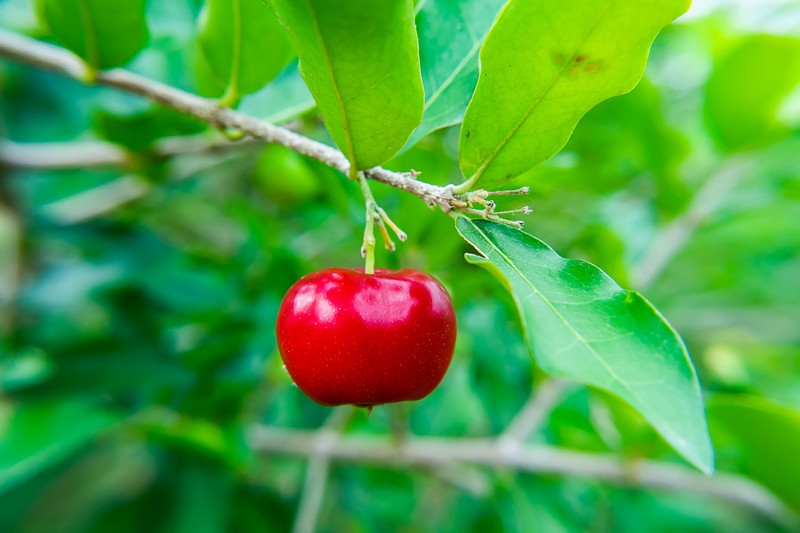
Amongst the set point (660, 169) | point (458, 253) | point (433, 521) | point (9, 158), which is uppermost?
point (660, 169)

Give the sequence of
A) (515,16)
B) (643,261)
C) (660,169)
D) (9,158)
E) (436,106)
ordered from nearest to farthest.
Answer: (515,16) → (436,106) → (9,158) → (660,169) → (643,261)

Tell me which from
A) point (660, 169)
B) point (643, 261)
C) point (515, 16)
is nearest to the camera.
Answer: point (515, 16)

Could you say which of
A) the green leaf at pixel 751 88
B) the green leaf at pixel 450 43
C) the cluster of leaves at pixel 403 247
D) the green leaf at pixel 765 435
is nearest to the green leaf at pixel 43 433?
the cluster of leaves at pixel 403 247

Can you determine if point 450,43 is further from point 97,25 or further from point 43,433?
point 43,433

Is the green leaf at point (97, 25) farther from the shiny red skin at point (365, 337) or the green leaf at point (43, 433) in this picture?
the green leaf at point (43, 433)

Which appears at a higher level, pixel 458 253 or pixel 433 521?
pixel 458 253

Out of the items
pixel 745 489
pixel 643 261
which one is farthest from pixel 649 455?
pixel 643 261

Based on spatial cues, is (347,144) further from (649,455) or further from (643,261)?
(643,261)

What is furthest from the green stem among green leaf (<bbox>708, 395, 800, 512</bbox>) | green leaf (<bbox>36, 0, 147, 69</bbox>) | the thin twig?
the thin twig
